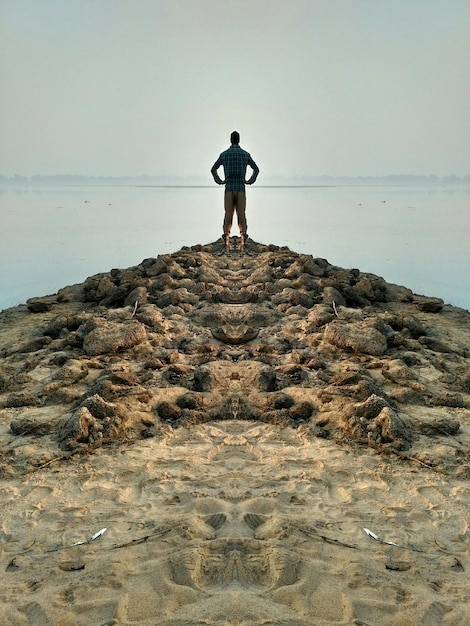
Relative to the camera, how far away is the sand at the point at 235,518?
8.17 feet

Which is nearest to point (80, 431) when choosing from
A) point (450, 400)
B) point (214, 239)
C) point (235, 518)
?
point (235, 518)

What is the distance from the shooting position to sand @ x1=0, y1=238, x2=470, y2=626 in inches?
98.0

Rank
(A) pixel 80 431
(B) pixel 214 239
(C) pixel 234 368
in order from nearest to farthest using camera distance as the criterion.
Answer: (A) pixel 80 431, (C) pixel 234 368, (B) pixel 214 239

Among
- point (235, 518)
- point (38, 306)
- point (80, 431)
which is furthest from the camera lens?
point (38, 306)

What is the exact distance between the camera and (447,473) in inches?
157

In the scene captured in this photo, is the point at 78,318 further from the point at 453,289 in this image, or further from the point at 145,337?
the point at 453,289

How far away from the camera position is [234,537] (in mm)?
2998

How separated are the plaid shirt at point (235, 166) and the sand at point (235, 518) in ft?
23.5

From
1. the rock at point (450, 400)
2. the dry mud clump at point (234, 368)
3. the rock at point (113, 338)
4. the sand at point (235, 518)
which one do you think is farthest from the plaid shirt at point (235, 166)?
the rock at point (450, 400)

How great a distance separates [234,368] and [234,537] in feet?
9.41

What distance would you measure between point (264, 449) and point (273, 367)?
1766mm

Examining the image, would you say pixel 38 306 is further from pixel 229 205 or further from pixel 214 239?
pixel 214 239

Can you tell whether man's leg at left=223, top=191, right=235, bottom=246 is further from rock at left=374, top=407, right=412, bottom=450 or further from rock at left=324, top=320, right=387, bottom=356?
rock at left=374, top=407, right=412, bottom=450

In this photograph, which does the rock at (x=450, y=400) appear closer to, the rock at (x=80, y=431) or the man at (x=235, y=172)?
the rock at (x=80, y=431)
